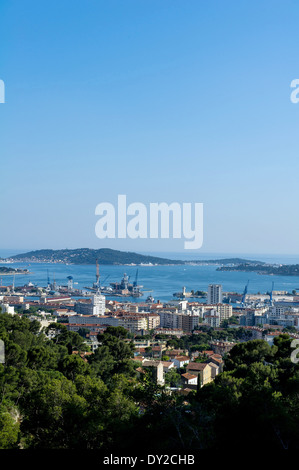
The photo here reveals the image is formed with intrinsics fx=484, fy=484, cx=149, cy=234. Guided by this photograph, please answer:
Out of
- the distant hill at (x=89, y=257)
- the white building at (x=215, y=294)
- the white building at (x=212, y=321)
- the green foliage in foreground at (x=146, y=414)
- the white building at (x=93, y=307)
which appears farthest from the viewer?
the distant hill at (x=89, y=257)

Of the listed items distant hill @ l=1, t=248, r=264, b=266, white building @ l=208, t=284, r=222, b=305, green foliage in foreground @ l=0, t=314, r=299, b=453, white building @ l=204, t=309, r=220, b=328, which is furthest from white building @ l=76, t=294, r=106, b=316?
distant hill @ l=1, t=248, r=264, b=266

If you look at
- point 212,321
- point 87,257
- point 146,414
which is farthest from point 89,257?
point 146,414

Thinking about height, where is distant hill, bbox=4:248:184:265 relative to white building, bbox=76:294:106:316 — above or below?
above

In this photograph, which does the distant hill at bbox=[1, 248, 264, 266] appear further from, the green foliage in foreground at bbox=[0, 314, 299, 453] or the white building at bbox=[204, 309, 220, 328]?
the green foliage in foreground at bbox=[0, 314, 299, 453]

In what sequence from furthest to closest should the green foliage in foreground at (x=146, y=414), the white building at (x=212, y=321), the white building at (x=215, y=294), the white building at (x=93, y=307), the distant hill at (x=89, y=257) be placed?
the distant hill at (x=89, y=257), the white building at (x=215, y=294), the white building at (x=93, y=307), the white building at (x=212, y=321), the green foliage in foreground at (x=146, y=414)

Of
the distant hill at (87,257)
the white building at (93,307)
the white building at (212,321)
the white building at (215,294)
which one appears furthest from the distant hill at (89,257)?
the white building at (212,321)

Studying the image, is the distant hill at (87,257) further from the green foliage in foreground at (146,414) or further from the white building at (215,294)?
the green foliage in foreground at (146,414)

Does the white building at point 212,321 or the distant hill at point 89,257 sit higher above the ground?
the distant hill at point 89,257
